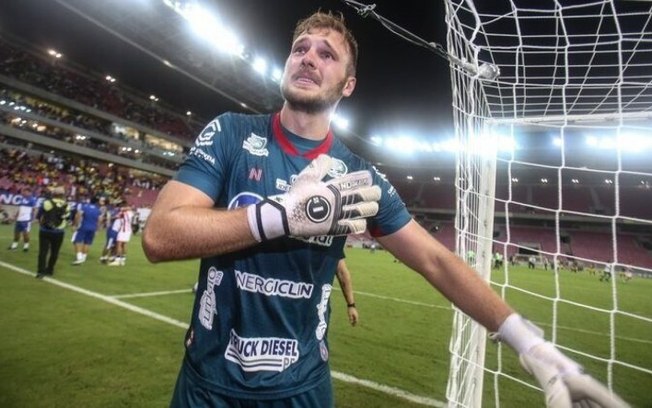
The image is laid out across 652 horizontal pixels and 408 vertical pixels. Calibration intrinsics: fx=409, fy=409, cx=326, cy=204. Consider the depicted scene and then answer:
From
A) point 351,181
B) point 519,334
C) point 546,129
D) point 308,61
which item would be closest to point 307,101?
point 308,61

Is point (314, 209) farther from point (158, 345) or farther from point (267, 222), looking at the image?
point (158, 345)

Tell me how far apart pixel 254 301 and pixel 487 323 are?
0.92 meters

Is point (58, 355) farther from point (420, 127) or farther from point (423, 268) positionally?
point (420, 127)

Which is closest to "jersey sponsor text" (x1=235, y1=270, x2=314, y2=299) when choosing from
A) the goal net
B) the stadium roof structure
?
the goal net

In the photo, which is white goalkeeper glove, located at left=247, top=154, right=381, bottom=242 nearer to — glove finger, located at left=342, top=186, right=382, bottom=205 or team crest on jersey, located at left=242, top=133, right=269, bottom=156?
glove finger, located at left=342, top=186, right=382, bottom=205

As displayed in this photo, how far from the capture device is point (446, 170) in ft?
155

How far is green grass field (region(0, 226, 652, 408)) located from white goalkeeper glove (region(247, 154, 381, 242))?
1843mm

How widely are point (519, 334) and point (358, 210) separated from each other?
0.75m

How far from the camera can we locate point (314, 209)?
52.1 inches

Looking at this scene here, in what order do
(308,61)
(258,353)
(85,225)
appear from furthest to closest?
(85,225), (308,61), (258,353)

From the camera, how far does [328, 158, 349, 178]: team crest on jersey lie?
1.87m

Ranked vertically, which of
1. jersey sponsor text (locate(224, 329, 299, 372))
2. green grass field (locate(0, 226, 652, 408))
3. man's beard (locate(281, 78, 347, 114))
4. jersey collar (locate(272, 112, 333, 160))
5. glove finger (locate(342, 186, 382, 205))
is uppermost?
man's beard (locate(281, 78, 347, 114))

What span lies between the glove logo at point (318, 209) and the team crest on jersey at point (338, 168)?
0.53 m

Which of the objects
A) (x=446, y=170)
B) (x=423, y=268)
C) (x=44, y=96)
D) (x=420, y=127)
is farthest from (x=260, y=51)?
(x=423, y=268)
